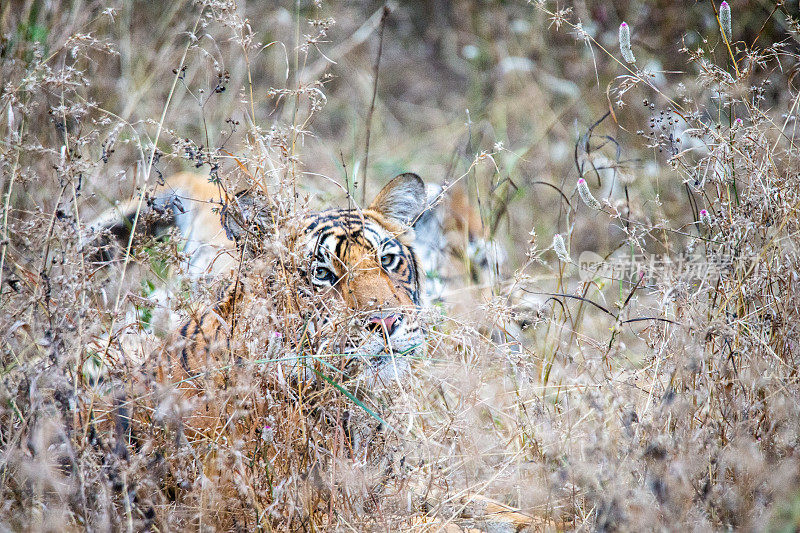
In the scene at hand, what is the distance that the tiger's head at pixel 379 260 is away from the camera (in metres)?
2.51

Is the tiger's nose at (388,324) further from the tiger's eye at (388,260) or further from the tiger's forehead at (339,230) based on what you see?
the tiger's eye at (388,260)

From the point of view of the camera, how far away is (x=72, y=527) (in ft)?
A: 5.71

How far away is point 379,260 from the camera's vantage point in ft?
8.19

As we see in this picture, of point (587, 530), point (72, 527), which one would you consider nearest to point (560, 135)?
point (587, 530)

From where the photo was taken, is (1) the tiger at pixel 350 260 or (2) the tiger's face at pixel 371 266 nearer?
(1) the tiger at pixel 350 260

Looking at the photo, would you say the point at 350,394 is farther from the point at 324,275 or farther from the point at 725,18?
the point at 725,18

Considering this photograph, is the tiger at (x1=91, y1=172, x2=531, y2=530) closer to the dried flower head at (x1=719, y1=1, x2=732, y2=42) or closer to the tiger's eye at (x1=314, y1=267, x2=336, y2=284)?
the tiger's eye at (x1=314, y1=267, x2=336, y2=284)

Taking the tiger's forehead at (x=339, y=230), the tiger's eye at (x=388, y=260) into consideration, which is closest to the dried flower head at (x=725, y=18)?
the tiger's forehead at (x=339, y=230)

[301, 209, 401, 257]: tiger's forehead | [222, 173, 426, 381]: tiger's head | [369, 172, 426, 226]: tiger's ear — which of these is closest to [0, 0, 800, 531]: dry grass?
[222, 173, 426, 381]: tiger's head

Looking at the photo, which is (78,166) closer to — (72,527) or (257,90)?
(72,527)

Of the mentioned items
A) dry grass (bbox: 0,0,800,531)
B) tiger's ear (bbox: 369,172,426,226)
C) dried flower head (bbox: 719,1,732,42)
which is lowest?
dry grass (bbox: 0,0,800,531)

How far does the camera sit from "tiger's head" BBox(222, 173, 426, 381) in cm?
251

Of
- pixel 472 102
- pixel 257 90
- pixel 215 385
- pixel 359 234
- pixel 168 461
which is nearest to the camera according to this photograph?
pixel 168 461

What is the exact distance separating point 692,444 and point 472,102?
5527mm
